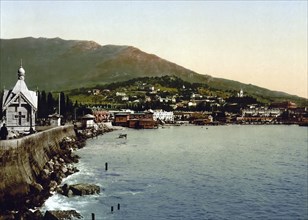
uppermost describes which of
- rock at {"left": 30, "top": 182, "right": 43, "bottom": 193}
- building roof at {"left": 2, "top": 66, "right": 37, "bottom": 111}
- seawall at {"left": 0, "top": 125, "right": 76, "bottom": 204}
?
building roof at {"left": 2, "top": 66, "right": 37, "bottom": 111}

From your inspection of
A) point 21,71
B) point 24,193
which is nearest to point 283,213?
point 24,193

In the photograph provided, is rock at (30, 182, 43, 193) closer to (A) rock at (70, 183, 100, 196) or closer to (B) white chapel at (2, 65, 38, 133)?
(A) rock at (70, 183, 100, 196)

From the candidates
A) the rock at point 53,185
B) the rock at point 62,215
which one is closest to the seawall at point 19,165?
the rock at point 53,185

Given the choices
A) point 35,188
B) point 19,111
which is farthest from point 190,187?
point 19,111

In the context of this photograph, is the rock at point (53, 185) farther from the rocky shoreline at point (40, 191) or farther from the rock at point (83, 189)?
the rock at point (83, 189)

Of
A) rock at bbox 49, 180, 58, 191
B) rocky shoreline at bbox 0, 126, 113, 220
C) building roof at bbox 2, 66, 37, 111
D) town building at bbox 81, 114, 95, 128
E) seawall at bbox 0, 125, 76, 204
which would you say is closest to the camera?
rocky shoreline at bbox 0, 126, 113, 220

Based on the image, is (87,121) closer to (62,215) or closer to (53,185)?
(53,185)

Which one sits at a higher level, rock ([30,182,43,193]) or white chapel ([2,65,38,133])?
white chapel ([2,65,38,133])

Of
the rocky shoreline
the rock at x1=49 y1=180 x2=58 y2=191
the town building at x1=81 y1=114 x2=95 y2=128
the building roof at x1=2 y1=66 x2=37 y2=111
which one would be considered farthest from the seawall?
the town building at x1=81 y1=114 x2=95 y2=128

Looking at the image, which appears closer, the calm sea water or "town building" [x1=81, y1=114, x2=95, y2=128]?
the calm sea water
